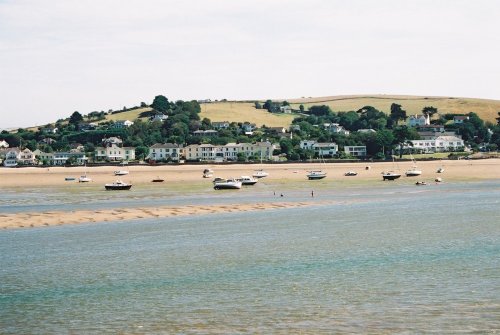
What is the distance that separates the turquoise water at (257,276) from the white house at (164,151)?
13740 cm

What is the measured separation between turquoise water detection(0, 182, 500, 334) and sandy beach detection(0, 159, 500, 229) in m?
5.16

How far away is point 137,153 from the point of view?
630 ft

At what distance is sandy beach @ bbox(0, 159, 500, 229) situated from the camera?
5343cm

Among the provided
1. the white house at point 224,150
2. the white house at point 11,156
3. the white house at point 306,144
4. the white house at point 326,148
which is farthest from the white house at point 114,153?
the white house at point 326,148

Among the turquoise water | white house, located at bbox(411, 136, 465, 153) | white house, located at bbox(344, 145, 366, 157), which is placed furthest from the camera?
white house, located at bbox(411, 136, 465, 153)

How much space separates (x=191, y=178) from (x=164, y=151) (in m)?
75.2

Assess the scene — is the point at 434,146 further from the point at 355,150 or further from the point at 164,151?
the point at 164,151

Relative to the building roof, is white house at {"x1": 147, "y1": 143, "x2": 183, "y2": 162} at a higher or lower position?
lower

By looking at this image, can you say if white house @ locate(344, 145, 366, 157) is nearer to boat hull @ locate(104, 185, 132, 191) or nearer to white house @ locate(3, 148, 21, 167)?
white house @ locate(3, 148, 21, 167)

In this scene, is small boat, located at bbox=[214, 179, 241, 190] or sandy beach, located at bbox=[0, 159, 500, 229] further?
small boat, located at bbox=[214, 179, 241, 190]

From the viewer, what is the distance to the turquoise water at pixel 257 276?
2173cm

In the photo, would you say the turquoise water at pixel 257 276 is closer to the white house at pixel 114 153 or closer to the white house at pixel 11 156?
the white house at pixel 114 153

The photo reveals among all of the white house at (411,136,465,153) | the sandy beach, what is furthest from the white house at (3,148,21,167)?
the white house at (411,136,465,153)

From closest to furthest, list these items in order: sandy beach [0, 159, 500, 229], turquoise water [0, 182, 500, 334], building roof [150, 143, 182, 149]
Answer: turquoise water [0, 182, 500, 334], sandy beach [0, 159, 500, 229], building roof [150, 143, 182, 149]
